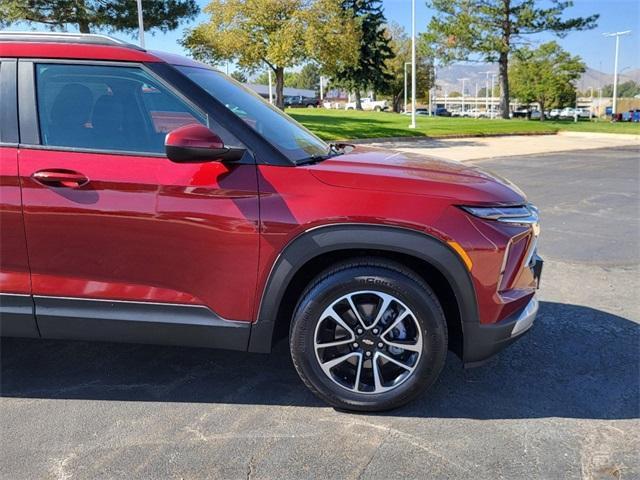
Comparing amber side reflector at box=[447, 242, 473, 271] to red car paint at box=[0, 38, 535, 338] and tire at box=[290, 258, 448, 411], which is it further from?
tire at box=[290, 258, 448, 411]

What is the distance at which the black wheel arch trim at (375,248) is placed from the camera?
2824 millimetres

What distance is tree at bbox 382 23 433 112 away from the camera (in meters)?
66.1

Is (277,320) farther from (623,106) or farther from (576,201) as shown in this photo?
(623,106)

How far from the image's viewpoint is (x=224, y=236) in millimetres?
2881

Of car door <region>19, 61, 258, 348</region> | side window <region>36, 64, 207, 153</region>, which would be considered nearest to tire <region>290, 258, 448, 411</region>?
car door <region>19, 61, 258, 348</region>

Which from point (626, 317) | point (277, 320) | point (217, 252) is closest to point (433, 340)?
point (277, 320)

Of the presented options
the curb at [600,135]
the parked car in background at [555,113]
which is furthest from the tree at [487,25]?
the parked car in background at [555,113]

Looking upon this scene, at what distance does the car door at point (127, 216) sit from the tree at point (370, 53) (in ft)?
158

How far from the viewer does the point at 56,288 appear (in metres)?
3.00

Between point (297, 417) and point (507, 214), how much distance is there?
5.12ft

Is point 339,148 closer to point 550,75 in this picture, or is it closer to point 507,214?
point 507,214

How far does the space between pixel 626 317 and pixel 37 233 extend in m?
4.23

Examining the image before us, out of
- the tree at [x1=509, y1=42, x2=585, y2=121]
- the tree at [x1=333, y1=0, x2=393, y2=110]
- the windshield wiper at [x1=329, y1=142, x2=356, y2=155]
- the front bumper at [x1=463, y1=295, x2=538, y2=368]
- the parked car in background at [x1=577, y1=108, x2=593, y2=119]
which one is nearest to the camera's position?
the front bumper at [x1=463, y1=295, x2=538, y2=368]

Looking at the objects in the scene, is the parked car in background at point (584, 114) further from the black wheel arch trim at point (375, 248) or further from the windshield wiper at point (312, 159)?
the black wheel arch trim at point (375, 248)
